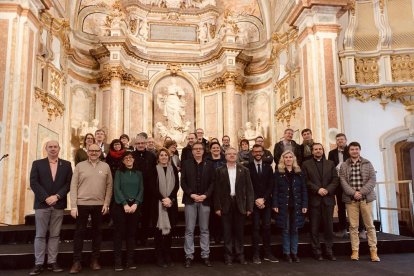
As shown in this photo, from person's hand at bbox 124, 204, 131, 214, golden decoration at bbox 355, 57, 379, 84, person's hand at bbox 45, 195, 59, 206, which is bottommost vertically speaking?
person's hand at bbox 124, 204, 131, 214

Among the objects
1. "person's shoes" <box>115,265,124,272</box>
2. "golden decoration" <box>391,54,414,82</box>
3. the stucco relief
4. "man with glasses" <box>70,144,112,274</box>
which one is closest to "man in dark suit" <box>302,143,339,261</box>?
"person's shoes" <box>115,265,124,272</box>

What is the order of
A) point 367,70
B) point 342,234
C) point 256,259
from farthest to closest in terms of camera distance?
point 367,70
point 342,234
point 256,259

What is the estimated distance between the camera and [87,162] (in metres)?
A: 4.62

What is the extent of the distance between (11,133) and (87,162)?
10.6 feet

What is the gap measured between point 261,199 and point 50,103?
20.7 feet

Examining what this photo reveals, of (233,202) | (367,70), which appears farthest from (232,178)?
(367,70)

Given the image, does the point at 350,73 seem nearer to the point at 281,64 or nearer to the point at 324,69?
the point at 324,69

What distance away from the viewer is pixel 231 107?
37.9 feet

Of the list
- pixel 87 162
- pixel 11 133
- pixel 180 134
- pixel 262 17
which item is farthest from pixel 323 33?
pixel 11 133

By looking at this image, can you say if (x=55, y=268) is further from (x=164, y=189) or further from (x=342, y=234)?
(x=342, y=234)

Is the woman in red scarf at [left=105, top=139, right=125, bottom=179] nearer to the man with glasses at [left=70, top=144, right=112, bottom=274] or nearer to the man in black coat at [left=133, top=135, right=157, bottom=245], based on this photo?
the man in black coat at [left=133, top=135, right=157, bottom=245]

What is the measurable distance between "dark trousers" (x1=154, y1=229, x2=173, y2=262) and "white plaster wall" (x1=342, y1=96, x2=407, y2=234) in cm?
526

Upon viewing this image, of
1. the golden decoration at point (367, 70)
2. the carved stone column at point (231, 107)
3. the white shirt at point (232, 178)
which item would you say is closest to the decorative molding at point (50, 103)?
the carved stone column at point (231, 107)

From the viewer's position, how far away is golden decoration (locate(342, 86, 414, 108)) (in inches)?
331
